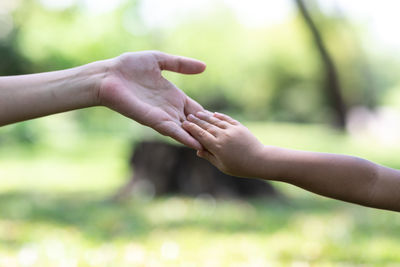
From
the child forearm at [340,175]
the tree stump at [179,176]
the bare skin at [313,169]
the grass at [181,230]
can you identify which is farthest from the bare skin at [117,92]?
the tree stump at [179,176]

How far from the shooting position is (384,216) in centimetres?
492

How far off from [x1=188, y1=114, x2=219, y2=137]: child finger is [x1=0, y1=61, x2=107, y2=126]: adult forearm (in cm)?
42

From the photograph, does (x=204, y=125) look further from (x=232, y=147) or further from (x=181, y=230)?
(x=181, y=230)

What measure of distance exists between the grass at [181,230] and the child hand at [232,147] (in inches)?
53.4

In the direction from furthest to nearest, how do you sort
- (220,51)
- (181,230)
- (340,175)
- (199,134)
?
1. (220,51)
2. (181,230)
3. (199,134)
4. (340,175)

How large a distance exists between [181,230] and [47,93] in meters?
2.27

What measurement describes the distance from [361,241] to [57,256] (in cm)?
221

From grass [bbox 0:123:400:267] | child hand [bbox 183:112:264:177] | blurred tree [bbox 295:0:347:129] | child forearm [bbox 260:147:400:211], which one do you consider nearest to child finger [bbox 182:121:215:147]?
child hand [bbox 183:112:264:177]

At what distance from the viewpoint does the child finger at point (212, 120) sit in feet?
Result: 6.62

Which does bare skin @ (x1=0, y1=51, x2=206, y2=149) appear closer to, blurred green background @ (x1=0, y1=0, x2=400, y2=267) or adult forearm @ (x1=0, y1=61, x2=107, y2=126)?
adult forearm @ (x1=0, y1=61, x2=107, y2=126)

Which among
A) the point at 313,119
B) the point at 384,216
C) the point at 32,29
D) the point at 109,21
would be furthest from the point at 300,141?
the point at 313,119

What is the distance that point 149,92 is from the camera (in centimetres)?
219

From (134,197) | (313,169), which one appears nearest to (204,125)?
(313,169)

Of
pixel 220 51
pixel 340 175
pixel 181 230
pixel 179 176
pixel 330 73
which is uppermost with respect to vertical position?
pixel 340 175
